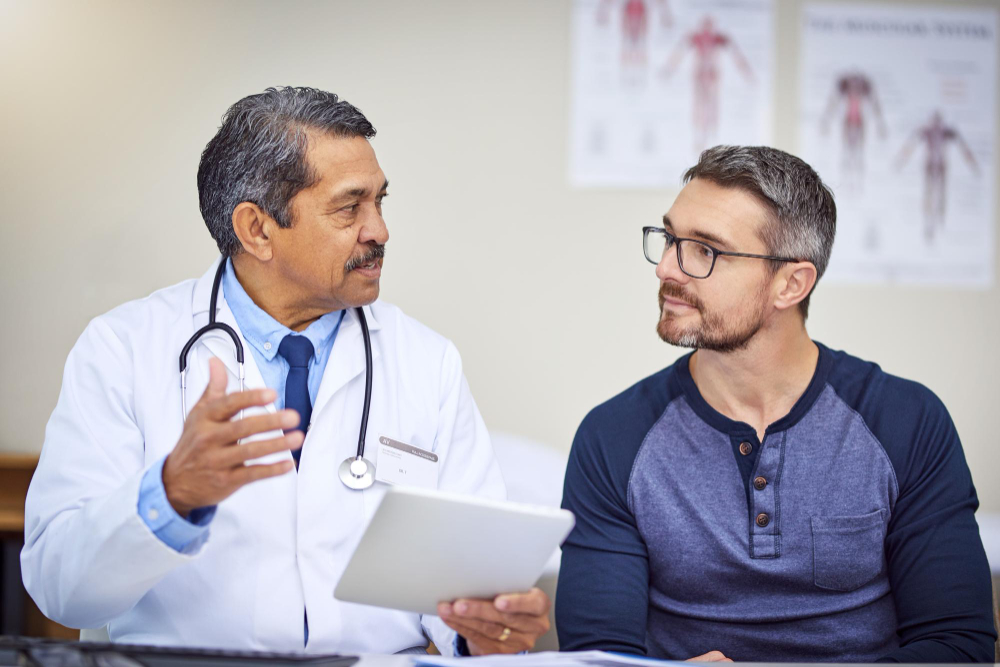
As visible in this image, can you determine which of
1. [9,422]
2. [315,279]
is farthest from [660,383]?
[9,422]

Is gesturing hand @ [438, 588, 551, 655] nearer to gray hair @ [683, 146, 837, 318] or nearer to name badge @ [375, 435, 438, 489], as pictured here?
name badge @ [375, 435, 438, 489]

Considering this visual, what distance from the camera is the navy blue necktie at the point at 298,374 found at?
5.24 feet

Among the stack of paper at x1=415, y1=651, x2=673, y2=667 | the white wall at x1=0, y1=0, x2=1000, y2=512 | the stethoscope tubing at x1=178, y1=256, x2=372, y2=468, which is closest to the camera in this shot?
the stack of paper at x1=415, y1=651, x2=673, y2=667

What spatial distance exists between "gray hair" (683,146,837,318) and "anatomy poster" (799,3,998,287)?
3.49ft

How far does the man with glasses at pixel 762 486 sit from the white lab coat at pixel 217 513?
0.38 meters

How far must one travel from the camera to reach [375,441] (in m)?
1.60

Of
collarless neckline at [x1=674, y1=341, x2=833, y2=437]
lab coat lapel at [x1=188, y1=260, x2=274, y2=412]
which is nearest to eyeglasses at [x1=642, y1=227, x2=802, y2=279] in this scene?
collarless neckline at [x1=674, y1=341, x2=833, y2=437]

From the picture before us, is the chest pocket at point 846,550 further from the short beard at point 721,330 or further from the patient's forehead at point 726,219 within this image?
the patient's forehead at point 726,219

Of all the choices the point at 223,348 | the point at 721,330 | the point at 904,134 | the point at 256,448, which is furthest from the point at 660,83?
the point at 256,448

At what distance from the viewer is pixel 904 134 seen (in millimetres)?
2842

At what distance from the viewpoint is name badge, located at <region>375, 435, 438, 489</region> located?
5.13 ft

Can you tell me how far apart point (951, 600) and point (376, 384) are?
1081mm

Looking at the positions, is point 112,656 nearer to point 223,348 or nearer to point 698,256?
point 223,348

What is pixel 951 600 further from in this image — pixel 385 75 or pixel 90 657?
pixel 385 75
